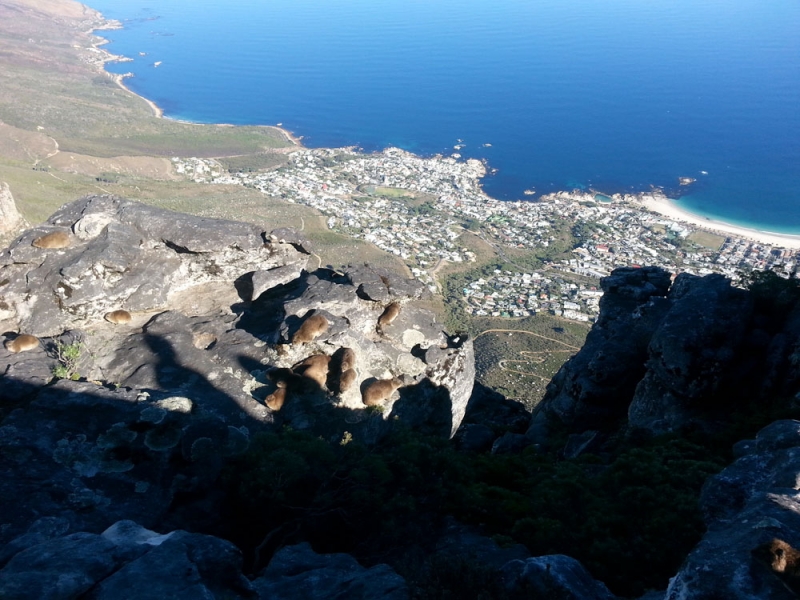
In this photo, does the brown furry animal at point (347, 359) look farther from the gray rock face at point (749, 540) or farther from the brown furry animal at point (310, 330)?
the gray rock face at point (749, 540)

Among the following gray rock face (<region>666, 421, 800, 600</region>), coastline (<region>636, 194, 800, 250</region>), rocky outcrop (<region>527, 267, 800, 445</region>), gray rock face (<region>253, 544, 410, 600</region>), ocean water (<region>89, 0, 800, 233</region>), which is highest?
ocean water (<region>89, 0, 800, 233</region>)

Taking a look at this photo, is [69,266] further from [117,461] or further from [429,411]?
[429,411]

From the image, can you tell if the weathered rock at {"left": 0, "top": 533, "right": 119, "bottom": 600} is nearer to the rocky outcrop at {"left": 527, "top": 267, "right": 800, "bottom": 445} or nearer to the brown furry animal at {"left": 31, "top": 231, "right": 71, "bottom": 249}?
the brown furry animal at {"left": 31, "top": 231, "right": 71, "bottom": 249}

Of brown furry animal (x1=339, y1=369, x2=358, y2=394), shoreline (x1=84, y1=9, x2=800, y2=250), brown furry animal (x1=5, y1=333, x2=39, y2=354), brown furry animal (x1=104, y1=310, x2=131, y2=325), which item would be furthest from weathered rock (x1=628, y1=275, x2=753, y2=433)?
shoreline (x1=84, y1=9, x2=800, y2=250)

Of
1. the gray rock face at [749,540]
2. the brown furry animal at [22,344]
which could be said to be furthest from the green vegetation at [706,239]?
the brown furry animal at [22,344]

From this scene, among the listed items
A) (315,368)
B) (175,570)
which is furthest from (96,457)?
(315,368)

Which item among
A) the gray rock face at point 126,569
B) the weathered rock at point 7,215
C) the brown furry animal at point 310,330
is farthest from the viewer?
the weathered rock at point 7,215

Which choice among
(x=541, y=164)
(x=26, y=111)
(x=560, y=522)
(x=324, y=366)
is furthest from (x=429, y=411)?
(x=26, y=111)
